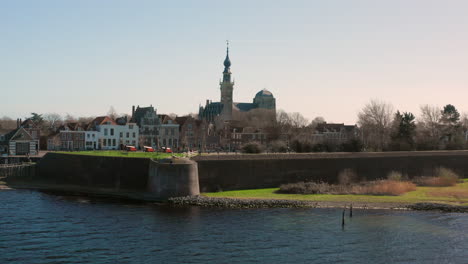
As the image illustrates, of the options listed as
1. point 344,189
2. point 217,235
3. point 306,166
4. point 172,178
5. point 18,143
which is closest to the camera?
point 217,235

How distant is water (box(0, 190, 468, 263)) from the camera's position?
33.4 meters

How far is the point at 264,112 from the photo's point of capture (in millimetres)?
154625

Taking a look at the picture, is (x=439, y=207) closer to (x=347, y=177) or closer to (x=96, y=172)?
(x=347, y=177)

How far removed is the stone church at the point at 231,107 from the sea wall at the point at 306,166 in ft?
187

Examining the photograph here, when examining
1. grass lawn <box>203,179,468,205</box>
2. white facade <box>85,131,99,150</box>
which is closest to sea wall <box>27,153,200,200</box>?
grass lawn <box>203,179,468,205</box>

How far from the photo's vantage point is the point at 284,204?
52719mm

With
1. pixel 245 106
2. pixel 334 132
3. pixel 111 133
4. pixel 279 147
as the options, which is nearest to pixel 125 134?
pixel 111 133

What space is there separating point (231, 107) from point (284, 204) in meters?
121

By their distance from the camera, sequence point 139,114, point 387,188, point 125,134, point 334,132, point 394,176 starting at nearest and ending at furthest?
1. point 387,188
2. point 394,176
3. point 125,134
4. point 139,114
5. point 334,132

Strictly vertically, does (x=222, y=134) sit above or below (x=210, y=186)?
above

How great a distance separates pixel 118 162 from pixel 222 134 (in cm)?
5209

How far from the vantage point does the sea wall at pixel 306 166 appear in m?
60.7

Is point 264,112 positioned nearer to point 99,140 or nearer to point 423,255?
point 99,140

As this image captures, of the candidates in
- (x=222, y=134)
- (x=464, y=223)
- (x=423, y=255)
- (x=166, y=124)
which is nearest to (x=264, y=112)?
(x=222, y=134)
